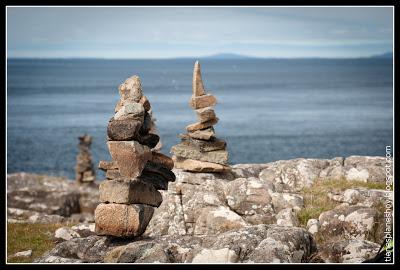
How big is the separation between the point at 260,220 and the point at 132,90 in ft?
22.2

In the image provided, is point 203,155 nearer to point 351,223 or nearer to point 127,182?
point 351,223

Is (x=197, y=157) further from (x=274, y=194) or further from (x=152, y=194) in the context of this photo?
(x=152, y=194)

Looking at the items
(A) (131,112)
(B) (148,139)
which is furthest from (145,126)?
(A) (131,112)

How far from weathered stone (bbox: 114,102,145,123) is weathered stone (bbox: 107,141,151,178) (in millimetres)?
731

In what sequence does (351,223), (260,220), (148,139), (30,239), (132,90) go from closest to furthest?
(148,139), (132,90), (351,223), (260,220), (30,239)

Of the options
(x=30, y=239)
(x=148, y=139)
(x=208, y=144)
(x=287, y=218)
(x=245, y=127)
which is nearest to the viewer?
(x=148, y=139)

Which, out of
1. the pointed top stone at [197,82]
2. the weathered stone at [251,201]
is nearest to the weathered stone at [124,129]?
the weathered stone at [251,201]

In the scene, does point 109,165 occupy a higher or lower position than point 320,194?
higher

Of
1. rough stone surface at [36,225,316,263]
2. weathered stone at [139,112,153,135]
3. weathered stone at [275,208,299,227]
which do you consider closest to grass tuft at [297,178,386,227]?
weathered stone at [275,208,299,227]

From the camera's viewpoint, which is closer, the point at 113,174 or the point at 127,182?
the point at 127,182

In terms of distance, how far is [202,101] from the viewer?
2909 centimetres

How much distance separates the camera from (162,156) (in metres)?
22.4

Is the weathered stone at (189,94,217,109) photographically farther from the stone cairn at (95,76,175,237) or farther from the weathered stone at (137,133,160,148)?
the stone cairn at (95,76,175,237)

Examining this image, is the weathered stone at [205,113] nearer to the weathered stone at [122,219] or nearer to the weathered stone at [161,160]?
the weathered stone at [161,160]
